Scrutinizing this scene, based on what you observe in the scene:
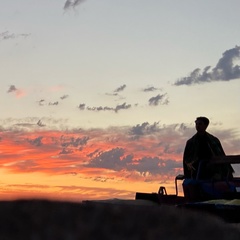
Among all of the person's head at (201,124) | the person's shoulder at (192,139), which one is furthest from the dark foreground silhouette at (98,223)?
the person's shoulder at (192,139)

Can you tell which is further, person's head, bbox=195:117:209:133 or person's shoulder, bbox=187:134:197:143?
person's shoulder, bbox=187:134:197:143

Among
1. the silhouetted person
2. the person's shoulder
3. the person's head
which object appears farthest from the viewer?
the person's shoulder

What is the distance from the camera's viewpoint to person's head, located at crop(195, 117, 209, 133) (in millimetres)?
11492

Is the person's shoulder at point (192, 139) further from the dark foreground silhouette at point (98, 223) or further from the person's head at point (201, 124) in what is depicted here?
the dark foreground silhouette at point (98, 223)

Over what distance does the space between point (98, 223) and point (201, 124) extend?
10838mm

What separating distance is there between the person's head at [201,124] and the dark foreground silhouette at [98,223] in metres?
10.4

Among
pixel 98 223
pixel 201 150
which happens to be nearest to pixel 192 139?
pixel 201 150

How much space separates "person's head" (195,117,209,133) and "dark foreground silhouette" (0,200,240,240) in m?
10.4

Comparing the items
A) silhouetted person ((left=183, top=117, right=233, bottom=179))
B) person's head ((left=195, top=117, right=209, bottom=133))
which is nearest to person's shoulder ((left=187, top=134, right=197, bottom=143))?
silhouetted person ((left=183, top=117, right=233, bottom=179))

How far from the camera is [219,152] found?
12.7m

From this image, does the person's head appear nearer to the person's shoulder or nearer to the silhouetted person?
the silhouetted person

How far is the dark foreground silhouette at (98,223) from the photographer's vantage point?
949 mm

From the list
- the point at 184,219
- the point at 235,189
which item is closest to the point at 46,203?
the point at 184,219

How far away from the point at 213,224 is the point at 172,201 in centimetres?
796
